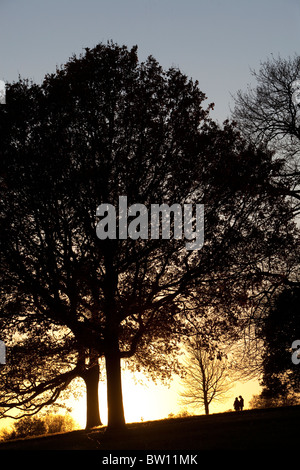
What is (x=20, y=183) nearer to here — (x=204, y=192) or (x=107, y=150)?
(x=107, y=150)

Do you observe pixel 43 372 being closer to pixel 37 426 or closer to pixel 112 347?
pixel 112 347

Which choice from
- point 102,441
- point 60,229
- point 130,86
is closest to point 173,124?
point 130,86

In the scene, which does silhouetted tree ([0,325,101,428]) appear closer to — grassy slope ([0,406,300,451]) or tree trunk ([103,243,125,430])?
tree trunk ([103,243,125,430])

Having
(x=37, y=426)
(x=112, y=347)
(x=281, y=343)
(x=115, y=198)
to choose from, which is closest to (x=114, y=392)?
(x=112, y=347)

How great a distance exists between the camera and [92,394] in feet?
101

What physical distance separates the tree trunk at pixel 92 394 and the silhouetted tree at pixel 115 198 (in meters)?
10.7

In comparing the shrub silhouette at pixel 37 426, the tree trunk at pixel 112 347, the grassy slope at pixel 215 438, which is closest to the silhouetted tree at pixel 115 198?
the tree trunk at pixel 112 347

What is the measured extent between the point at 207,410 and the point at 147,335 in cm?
3471

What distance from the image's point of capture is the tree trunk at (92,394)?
99.7 feet

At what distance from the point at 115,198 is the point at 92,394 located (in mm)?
16666

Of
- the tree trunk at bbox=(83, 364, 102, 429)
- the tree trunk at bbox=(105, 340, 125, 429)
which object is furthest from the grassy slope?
the tree trunk at bbox=(83, 364, 102, 429)

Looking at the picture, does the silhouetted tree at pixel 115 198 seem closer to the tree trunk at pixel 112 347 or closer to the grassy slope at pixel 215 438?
the tree trunk at pixel 112 347

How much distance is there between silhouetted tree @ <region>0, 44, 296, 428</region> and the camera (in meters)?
18.6

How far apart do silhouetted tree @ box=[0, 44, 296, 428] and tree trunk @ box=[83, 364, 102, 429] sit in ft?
35.2
